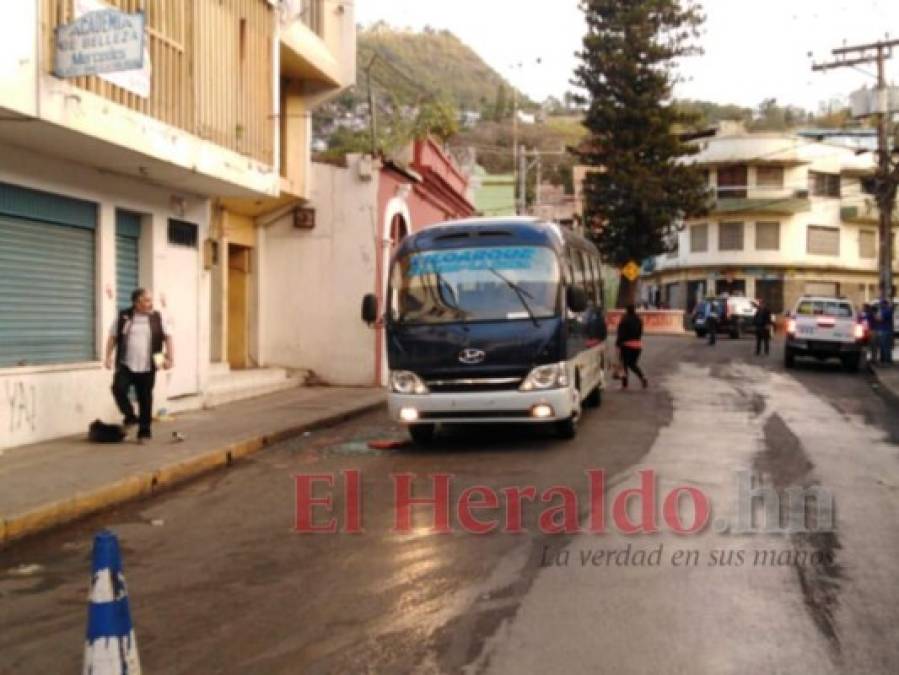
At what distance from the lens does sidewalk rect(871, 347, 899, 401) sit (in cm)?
1957

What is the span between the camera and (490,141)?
9281 centimetres

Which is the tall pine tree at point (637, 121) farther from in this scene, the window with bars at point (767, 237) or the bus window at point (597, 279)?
the bus window at point (597, 279)

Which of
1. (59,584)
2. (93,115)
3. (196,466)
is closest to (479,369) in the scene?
(196,466)

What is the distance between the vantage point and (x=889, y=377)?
74.3ft

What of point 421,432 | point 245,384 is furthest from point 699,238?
point 421,432

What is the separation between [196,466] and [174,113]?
5061 millimetres

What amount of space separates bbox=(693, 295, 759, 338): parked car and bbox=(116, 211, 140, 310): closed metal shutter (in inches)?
1216

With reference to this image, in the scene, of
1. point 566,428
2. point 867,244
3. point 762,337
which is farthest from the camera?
point 867,244

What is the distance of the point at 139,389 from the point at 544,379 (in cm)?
471

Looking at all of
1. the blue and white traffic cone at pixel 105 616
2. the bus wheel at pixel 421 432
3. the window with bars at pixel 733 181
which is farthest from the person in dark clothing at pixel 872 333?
the window with bars at pixel 733 181

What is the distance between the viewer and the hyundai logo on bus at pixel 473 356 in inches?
445

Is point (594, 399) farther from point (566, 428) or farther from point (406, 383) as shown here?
point (406, 383)

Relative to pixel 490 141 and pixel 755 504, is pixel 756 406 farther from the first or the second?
pixel 490 141

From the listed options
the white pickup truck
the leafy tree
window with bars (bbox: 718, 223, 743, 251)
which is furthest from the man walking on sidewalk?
the leafy tree
